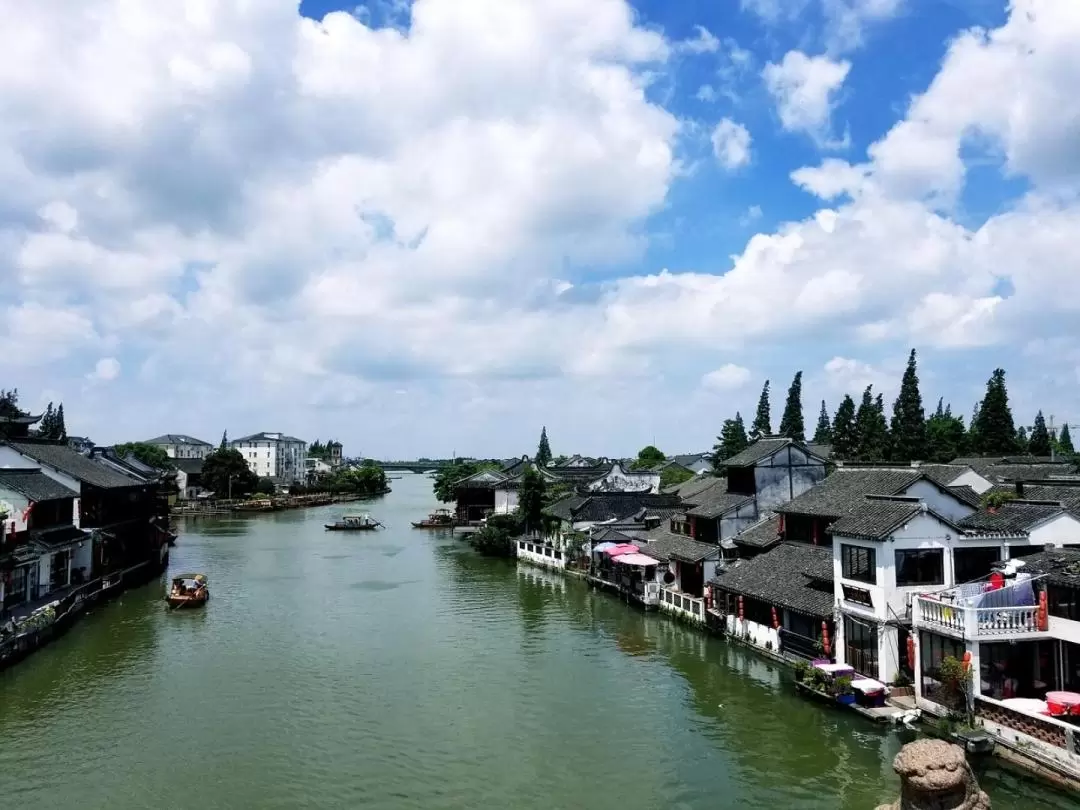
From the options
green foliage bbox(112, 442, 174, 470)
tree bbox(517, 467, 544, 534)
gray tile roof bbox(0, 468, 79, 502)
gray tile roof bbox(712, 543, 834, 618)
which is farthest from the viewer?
green foliage bbox(112, 442, 174, 470)

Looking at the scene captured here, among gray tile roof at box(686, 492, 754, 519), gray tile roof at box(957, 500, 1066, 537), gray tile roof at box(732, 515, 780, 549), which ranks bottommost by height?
gray tile roof at box(732, 515, 780, 549)

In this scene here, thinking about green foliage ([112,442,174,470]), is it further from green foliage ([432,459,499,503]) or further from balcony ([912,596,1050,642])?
balcony ([912,596,1050,642])

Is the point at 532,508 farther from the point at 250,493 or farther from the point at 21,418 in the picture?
the point at 250,493

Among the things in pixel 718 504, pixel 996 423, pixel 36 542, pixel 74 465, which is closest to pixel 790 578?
pixel 718 504

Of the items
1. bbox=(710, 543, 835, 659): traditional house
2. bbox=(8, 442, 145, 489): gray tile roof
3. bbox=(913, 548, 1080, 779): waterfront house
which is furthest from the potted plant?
bbox=(8, 442, 145, 489): gray tile roof

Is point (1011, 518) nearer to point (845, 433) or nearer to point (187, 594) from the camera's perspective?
point (187, 594)
